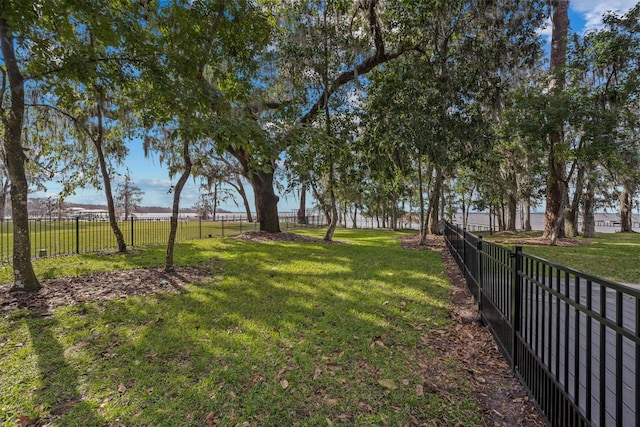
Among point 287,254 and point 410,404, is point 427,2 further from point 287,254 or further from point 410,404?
point 410,404

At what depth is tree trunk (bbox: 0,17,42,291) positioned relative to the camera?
468cm

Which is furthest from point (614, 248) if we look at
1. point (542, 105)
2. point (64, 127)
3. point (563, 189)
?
point (64, 127)

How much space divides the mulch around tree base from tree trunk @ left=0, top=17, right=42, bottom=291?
20.0ft

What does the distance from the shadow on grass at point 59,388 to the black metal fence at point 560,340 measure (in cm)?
301

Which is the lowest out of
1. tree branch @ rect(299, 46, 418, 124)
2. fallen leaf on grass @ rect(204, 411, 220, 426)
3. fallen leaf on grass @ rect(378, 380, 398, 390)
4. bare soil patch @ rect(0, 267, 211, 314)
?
fallen leaf on grass @ rect(204, 411, 220, 426)

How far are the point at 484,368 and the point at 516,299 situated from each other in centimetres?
81

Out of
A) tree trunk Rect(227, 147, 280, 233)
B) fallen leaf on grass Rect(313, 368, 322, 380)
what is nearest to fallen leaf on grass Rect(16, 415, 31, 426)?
fallen leaf on grass Rect(313, 368, 322, 380)

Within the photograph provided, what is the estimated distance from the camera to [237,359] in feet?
9.60

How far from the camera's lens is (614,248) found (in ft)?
32.4

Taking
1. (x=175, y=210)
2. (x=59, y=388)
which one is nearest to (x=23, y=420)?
(x=59, y=388)

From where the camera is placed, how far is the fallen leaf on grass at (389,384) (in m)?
2.52

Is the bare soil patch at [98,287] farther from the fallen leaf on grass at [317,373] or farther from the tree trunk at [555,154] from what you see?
the tree trunk at [555,154]

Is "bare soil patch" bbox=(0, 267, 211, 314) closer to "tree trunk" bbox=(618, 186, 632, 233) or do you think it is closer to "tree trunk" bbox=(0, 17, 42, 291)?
"tree trunk" bbox=(0, 17, 42, 291)

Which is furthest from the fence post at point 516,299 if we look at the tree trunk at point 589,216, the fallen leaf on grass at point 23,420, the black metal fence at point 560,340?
the tree trunk at point 589,216
